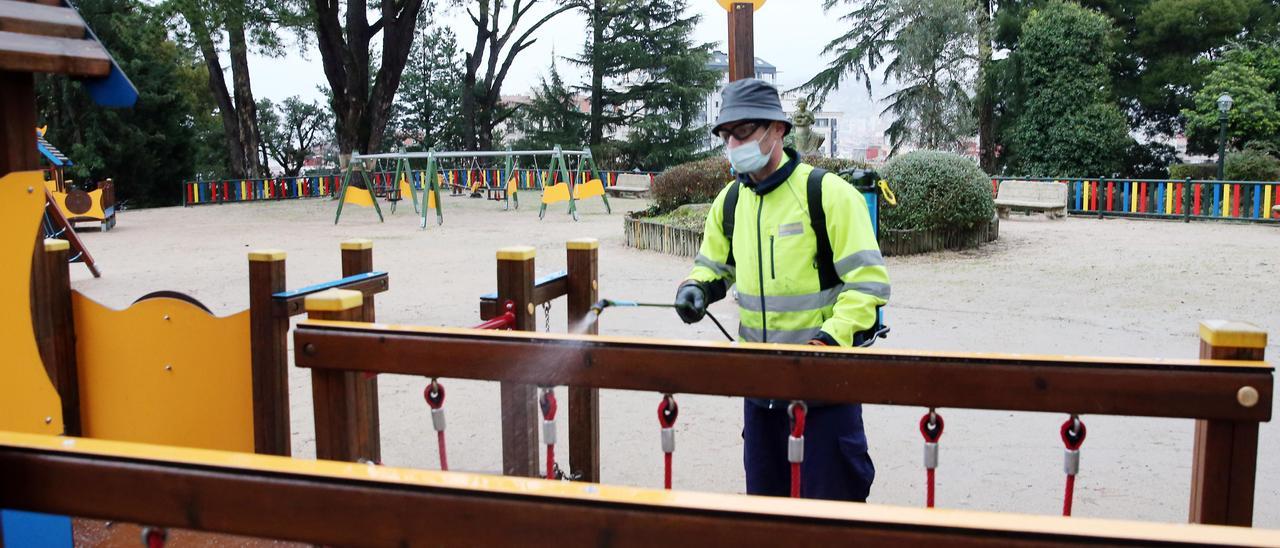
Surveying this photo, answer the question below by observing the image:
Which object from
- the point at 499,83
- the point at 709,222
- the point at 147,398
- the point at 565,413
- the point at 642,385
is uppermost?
the point at 499,83

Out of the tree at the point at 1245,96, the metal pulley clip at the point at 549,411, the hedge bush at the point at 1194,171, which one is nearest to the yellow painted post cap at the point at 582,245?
the metal pulley clip at the point at 549,411

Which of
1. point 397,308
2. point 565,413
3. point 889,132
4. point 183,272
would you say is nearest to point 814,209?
point 565,413

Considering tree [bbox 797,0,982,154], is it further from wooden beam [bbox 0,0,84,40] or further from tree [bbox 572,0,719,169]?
wooden beam [bbox 0,0,84,40]

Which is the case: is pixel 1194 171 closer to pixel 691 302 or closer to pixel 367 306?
pixel 691 302

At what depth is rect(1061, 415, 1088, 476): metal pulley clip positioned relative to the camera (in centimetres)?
244

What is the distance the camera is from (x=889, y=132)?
37031 millimetres

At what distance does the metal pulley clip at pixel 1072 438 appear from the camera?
8.00ft

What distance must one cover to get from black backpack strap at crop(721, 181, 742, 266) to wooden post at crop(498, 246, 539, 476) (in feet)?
2.27

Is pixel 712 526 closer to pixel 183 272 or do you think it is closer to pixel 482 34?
pixel 183 272

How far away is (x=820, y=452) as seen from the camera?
3.21 metres

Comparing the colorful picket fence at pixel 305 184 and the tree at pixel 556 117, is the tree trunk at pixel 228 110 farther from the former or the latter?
the tree at pixel 556 117

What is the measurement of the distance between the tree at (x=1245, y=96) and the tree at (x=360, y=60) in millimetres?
19154

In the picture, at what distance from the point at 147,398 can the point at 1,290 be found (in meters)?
1.08

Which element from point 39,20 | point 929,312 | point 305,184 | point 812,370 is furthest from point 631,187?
point 812,370
